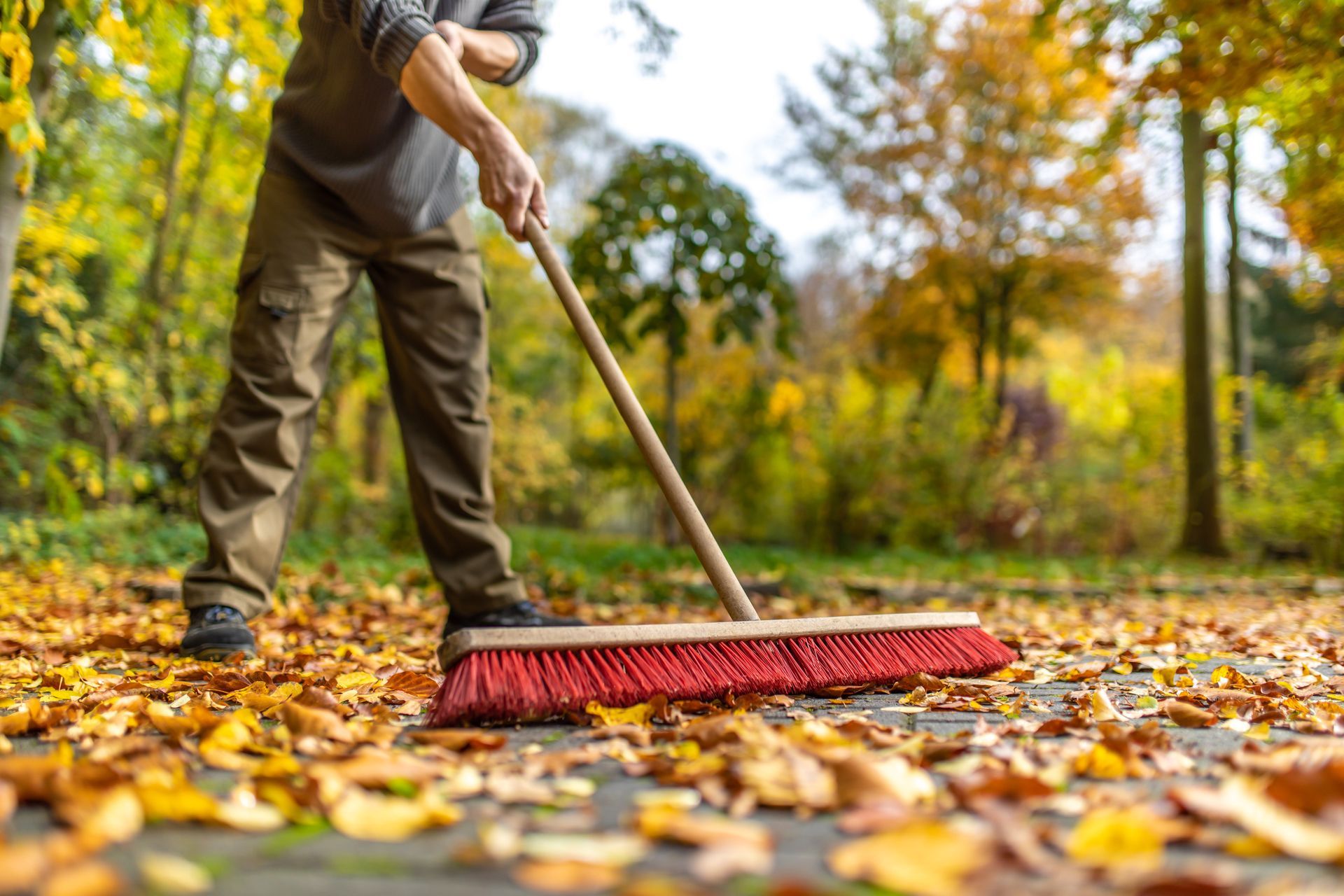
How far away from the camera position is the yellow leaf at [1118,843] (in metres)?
0.80

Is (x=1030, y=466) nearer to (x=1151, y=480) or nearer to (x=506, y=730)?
(x=1151, y=480)

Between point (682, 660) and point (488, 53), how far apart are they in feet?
5.34

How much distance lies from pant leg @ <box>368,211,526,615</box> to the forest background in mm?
1082

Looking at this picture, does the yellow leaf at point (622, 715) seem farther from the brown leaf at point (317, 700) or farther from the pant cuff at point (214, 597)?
the pant cuff at point (214, 597)

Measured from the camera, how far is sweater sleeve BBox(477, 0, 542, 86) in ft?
8.08

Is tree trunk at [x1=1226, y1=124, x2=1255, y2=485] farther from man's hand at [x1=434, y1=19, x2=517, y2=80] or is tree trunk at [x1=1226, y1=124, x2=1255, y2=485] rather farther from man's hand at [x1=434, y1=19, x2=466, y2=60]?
man's hand at [x1=434, y1=19, x2=466, y2=60]

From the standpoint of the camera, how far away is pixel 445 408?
97.1 inches

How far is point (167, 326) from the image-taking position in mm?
6145

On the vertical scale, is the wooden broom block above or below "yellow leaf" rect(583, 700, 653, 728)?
above

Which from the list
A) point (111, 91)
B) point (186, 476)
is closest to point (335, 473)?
point (186, 476)

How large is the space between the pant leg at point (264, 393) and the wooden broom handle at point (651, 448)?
2.13ft

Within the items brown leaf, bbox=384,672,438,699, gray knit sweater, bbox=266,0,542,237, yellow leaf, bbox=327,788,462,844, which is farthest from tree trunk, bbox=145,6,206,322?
yellow leaf, bbox=327,788,462,844

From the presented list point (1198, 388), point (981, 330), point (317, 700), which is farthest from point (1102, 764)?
point (981, 330)

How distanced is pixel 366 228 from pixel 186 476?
17.0ft
